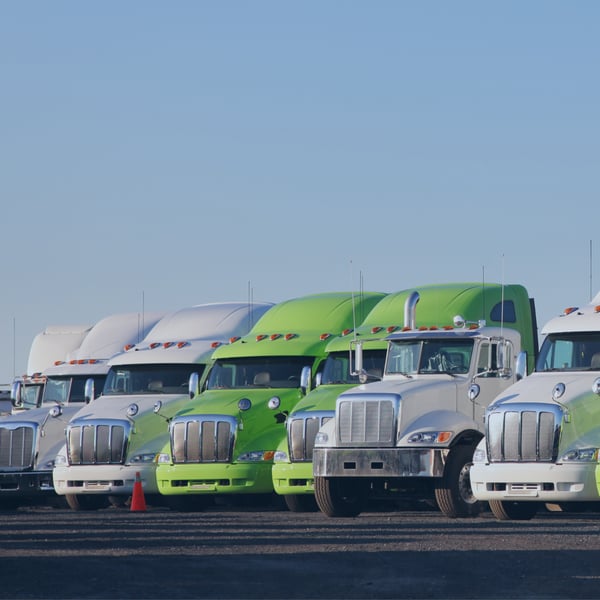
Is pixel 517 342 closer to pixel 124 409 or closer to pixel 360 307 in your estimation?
pixel 360 307

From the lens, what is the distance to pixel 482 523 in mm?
Answer: 22844

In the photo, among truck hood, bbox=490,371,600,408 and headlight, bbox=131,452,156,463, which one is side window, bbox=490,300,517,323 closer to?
truck hood, bbox=490,371,600,408

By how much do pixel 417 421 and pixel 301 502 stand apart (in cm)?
374

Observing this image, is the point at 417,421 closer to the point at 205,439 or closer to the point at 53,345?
the point at 205,439

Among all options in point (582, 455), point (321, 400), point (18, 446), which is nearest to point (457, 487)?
point (582, 455)

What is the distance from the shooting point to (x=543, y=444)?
22641 millimetres

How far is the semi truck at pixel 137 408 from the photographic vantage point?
2919 cm

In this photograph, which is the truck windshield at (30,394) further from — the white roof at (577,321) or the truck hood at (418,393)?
the white roof at (577,321)

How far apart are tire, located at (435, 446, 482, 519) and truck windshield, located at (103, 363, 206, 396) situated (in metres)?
7.30

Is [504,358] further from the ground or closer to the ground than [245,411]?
further from the ground

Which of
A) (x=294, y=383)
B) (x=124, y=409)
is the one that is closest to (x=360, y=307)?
(x=294, y=383)

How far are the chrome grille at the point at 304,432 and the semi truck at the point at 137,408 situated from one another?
289cm

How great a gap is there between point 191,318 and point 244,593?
749 inches

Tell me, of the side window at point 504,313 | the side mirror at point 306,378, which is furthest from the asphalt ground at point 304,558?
the side window at point 504,313
